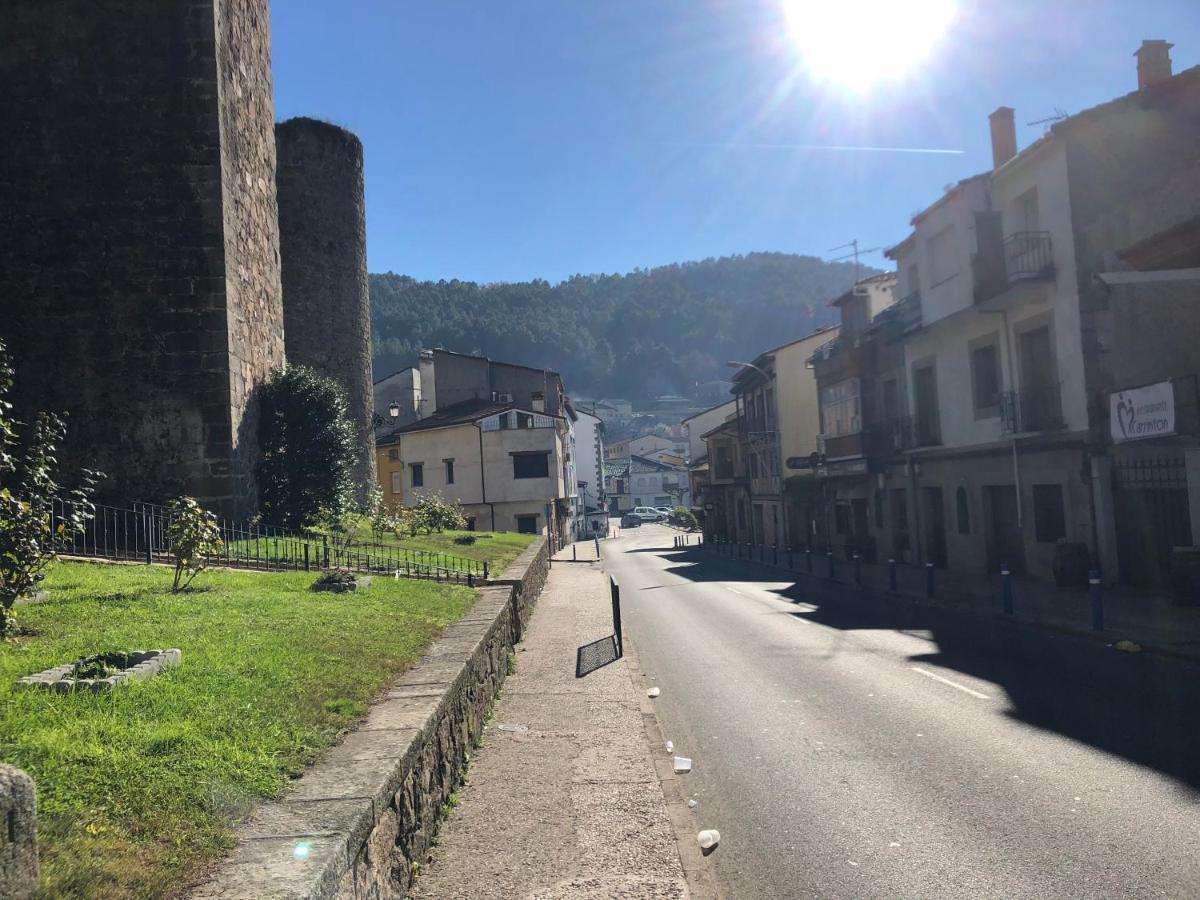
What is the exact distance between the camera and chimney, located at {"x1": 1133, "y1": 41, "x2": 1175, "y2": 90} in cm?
2038

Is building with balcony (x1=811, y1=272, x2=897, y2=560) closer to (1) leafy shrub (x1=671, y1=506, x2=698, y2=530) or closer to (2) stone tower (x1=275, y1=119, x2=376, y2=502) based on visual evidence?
(2) stone tower (x1=275, y1=119, x2=376, y2=502)

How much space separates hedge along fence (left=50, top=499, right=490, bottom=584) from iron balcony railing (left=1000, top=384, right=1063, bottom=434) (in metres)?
13.0

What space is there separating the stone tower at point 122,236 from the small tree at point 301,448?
2.36 m

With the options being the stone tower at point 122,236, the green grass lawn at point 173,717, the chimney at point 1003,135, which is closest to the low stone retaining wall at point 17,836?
the green grass lawn at point 173,717

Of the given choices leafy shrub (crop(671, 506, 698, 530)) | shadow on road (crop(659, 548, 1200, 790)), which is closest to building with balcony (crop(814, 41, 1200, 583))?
shadow on road (crop(659, 548, 1200, 790))

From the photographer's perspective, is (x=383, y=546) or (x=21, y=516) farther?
(x=383, y=546)

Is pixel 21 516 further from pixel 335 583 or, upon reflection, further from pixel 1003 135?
pixel 1003 135

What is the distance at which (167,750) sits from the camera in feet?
13.0

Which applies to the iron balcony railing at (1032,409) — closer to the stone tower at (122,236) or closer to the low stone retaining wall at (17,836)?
the stone tower at (122,236)

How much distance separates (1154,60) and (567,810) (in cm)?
2281

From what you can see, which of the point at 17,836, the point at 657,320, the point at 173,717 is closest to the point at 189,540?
the point at 173,717

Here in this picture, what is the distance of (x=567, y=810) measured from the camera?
5922mm

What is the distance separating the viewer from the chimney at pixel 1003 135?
80.3 feet

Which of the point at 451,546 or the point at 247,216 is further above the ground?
the point at 247,216
